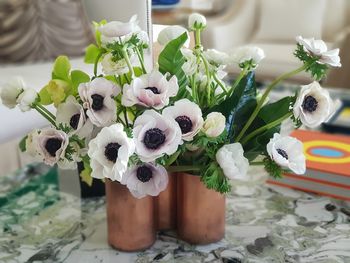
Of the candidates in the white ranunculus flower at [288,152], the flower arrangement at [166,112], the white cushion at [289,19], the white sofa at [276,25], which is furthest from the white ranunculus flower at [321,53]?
the white cushion at [289,19]

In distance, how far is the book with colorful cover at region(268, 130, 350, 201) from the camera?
3.07ft

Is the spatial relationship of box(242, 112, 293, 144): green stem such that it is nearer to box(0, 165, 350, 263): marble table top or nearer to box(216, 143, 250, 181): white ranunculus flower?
box(216, 143, 250, 181): white ranunculus flower

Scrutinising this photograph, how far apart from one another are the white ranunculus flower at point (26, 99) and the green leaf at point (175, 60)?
0.61ft

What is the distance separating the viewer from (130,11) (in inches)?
56.9

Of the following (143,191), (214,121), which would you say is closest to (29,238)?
(143,191)

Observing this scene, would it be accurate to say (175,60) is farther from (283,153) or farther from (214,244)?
(214,244)

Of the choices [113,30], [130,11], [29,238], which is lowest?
[29,238]

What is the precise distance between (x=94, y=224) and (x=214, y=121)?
350 millimetres

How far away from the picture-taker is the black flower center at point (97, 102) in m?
0.65

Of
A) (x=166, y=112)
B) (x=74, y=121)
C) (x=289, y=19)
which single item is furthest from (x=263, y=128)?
(x=289, y=19)

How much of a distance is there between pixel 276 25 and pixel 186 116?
2.41m

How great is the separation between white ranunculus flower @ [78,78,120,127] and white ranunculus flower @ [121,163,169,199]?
8 centimetres

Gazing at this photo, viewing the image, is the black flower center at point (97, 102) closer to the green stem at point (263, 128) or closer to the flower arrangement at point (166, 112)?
the flower arrangement at point (166, 112)

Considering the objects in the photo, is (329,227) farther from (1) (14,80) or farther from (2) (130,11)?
(2) (130,11)
